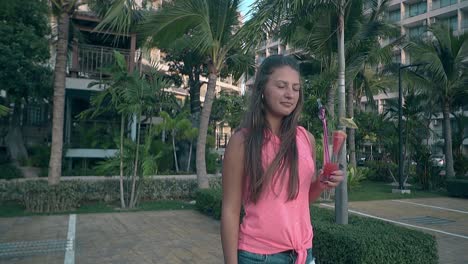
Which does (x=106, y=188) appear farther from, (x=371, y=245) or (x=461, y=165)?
(x=461, y=165)

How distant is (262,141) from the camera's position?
185 cm

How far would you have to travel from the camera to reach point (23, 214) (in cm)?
965

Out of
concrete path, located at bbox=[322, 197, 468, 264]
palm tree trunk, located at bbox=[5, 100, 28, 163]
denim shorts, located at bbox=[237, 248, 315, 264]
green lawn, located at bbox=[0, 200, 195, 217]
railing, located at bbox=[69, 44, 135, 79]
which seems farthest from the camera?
palm tree trunk, located at bbox=[5, 100, 28, 163]

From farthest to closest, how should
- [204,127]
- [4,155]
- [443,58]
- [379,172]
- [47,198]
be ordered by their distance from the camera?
[379,172] → [4,155] → [443,58] → [204,127] → [47,198]

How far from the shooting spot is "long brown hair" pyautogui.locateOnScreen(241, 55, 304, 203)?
70.8 inches

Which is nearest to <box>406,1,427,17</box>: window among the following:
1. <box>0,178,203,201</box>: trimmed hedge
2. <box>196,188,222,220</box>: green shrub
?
<box>0,178,203,201</box>: trimmed hedge

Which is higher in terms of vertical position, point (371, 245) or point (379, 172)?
point (379, 172)

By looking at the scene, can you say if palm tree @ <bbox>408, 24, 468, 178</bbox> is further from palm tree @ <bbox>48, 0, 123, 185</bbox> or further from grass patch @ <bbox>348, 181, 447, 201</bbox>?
palm tree @ <bbox>48, 0, 123, 185</bbox>

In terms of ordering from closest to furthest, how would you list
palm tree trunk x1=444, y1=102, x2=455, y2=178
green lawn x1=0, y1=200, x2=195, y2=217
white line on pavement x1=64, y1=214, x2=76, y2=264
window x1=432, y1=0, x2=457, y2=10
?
white line on pavement x1=64, y1=214, x2=76, y2=264
green lawn x1=0, y1=200, x2=195, y2=217
palm tree trunk x1=444, y1=102, x2=455, y2=178
window x1=432, y1=0, x2=457, y2=10

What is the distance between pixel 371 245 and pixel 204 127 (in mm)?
6596

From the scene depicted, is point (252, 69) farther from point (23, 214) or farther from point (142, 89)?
point (23, 214)

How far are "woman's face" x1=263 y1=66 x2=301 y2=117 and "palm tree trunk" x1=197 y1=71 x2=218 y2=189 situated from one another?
823 centimetres

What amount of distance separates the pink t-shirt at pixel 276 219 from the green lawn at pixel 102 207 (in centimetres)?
926

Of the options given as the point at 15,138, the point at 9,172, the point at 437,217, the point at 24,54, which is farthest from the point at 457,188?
the point at 15,138
